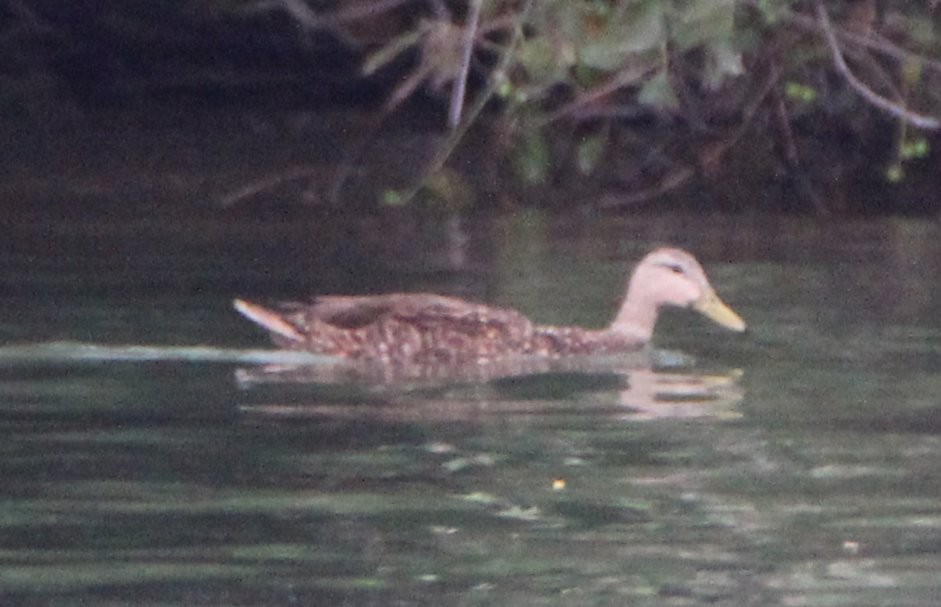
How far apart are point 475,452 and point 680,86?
25.1 feet

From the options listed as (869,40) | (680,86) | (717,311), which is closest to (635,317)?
(717,311)

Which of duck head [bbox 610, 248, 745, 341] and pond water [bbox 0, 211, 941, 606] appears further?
duck head [bbox 610, 248, 745, 341]

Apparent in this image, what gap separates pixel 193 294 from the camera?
1405 centimetres

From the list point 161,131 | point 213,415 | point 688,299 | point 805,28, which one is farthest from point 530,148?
point 161,131

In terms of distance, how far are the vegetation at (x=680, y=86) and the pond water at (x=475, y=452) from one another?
98 cm

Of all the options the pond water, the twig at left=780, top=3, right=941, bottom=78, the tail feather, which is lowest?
the pond water

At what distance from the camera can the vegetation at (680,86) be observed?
13.4 metres

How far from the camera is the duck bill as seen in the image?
12.7 m

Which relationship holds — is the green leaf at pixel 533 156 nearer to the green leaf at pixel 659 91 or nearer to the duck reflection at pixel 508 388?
the green leaf at pixel 659 91

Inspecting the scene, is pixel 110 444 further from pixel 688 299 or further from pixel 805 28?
pixel 805 28

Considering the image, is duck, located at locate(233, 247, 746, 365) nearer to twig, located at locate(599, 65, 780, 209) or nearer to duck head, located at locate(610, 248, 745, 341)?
duck head, located at locate(610, 248, 745, 341)

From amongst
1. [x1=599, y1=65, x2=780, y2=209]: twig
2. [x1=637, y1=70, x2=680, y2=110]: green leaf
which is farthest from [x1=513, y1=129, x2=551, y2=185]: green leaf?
[x1=637, y1=70, x2=680, y2=110]: green leaf

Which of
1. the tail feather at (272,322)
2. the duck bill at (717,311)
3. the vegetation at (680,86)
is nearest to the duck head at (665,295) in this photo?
the duck bill at (717,311)

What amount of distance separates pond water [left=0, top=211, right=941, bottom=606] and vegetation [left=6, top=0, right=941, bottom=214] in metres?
0.98
